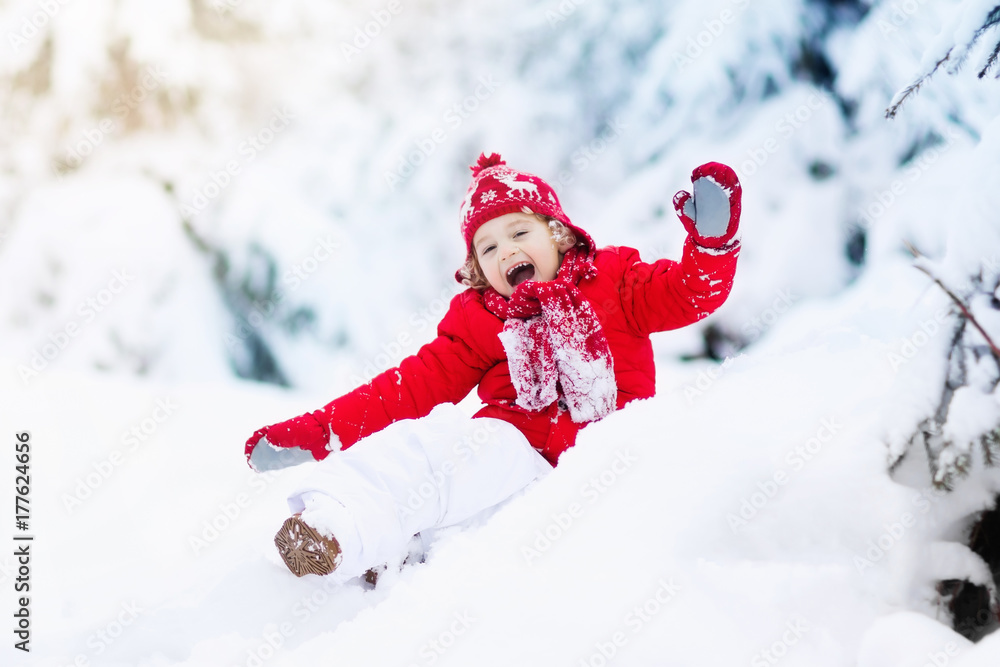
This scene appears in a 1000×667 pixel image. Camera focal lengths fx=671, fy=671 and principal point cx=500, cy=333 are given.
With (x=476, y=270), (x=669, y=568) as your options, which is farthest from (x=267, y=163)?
(x=669, y=568)

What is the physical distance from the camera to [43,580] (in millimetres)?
1177

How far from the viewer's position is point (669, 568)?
66 cm

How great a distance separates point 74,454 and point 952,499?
186 cm

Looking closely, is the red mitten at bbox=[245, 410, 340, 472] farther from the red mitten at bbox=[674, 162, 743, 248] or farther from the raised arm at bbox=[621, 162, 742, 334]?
the red mitten at bbox=[674, 162, 743, 248]

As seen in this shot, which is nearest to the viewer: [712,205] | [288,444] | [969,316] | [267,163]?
[969,316]

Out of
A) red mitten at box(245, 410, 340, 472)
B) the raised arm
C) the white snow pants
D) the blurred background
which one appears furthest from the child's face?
the blurred background

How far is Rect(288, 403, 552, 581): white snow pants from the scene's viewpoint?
959 mm

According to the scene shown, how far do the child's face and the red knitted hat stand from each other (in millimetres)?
18

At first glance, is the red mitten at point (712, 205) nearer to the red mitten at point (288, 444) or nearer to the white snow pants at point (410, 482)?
the white snow pants at point (410, 482)

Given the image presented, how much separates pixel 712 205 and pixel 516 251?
430 mm

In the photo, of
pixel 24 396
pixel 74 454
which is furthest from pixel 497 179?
pixel 24 396

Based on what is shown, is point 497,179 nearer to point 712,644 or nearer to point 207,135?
point 712,644

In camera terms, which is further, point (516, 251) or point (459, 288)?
point (459, 288)

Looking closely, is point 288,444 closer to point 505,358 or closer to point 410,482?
point 410,482
